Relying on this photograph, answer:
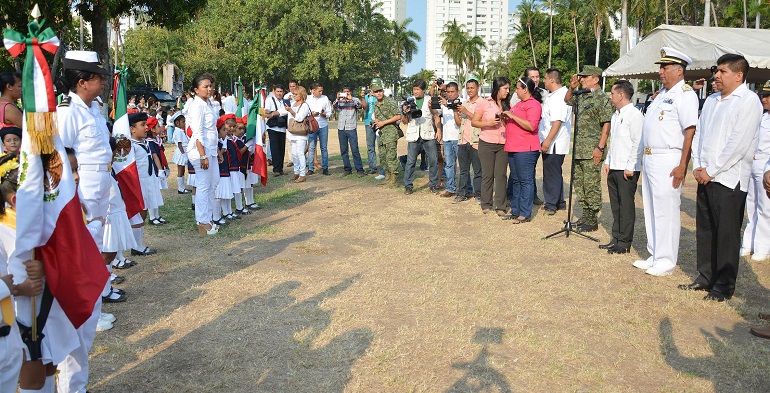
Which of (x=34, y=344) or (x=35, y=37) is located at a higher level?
(x=35, y=37)

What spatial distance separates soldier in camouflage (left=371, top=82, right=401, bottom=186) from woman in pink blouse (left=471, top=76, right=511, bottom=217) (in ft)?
7.86

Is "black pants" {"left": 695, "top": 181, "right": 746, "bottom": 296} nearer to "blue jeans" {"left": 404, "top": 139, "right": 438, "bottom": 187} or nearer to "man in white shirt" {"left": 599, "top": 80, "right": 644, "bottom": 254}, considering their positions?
"man in white shirt" {"left": 599, "top": 80, "right": 644, "bottom": 254}

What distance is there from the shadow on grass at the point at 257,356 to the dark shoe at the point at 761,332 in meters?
2.91

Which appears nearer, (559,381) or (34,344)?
(34,344)

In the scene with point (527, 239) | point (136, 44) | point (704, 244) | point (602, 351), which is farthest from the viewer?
point (136, 44)

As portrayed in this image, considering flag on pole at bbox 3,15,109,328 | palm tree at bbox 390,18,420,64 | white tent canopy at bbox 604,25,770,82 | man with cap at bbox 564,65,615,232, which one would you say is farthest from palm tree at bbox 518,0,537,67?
flag on pole at bbox 3,15,109,328

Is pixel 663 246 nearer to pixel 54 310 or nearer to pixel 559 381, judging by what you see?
pixel 559 381

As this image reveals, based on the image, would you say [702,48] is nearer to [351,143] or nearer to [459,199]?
[459,199]

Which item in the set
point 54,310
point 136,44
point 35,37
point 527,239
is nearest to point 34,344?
point 54,310

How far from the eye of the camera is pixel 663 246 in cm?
605

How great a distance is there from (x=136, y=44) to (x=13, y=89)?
52667 mm

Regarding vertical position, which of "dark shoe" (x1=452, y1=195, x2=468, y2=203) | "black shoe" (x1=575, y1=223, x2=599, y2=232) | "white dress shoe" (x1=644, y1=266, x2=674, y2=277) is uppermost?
"dark shoe" (x1=452, y1=195, x2=468, y2=203)

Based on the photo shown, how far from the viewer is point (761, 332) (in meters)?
4.50

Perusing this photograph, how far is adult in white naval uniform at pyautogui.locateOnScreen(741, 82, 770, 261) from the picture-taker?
6.78m
